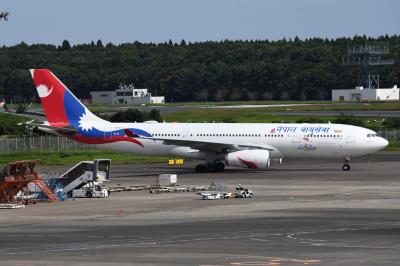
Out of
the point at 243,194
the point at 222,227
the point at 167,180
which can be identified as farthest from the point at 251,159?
the point at 222,227

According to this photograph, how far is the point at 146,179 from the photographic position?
237ft

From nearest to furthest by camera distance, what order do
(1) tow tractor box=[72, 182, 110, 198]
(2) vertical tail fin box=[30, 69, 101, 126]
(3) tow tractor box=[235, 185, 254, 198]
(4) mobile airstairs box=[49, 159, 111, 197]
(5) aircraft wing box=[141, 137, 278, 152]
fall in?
(3) tow tractor box=[235, 185, 254, 198] < (1) tow tractor box=[72, 182, 110, 198] < (4) mobile airstairs box=[49, 159, 111, 197] < (5) aircraft wing box=[141, 137, 278, 152] < (2) vertical tail fin box=[30, 69, 101, 126]

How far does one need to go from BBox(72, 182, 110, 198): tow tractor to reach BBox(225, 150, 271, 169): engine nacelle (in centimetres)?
1819

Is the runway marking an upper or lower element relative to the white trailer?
lower

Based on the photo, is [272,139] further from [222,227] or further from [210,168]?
[222,227]

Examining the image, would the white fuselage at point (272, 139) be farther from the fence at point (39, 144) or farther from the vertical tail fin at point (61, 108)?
the fence at point (39, 144)

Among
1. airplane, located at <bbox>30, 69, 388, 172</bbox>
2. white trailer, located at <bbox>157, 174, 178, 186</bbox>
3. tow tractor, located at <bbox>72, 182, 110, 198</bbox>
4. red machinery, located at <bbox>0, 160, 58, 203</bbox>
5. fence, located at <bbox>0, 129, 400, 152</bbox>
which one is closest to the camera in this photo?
red machinery, located at <bbox>0, 160, 58, 203</bbox>

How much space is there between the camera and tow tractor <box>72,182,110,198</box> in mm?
58725

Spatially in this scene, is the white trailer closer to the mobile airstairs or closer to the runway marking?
the mobile airstairs

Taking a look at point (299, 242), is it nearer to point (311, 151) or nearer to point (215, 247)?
point (215, 247)

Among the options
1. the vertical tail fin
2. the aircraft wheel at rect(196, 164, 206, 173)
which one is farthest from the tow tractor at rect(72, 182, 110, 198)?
the vertical tail fin

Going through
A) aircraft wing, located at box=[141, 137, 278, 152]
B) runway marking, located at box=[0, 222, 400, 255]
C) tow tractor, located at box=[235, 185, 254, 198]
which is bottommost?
runway marking, located at box=[0, 222, 400, 255]

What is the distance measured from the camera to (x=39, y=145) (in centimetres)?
10325

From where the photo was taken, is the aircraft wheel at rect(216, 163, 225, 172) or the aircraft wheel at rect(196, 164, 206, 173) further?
the aircraft wheel at rect(216, 163, 225, 172)
